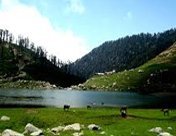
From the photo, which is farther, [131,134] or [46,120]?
[46,120]

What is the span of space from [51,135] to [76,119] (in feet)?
63.5

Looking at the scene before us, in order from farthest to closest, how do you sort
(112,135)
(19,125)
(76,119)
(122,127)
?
1. (76,119)
2. (19,125)
3. (122,127)
4. (112,135)

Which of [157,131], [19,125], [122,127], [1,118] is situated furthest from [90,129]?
[1,118]

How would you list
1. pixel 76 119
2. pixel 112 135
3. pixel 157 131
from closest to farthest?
pixel 112 135 < pixel 157 131 < pixel 76 119

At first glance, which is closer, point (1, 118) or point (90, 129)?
point (90, 129)

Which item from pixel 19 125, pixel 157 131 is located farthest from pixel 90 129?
pixel 19 125

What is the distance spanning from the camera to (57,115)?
68250mm

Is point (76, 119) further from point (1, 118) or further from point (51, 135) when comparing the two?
point (51, 135)

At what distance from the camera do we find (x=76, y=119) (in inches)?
2579

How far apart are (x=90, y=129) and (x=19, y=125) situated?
1327cm

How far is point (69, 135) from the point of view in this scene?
45.6m

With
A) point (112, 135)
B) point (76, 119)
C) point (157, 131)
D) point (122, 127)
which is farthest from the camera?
point (76, 119)

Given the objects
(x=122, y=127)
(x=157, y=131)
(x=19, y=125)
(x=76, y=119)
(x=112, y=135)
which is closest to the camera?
(x=112, y=135)

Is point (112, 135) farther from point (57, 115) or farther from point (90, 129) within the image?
point (57, 115)
